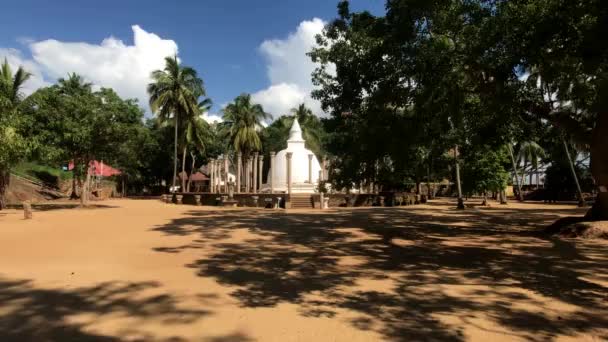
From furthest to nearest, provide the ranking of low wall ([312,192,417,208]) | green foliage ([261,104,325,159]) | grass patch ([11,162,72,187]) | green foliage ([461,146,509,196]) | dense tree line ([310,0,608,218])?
1. green foliage ([261,104,325,159])
2. grass patch ([11,162,72,187])
3. green foliage ([461,146,509,196])
4. low wall ([312,192,417,208])
5. dense tree line ([310,0,608,218])

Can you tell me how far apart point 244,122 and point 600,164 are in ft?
118

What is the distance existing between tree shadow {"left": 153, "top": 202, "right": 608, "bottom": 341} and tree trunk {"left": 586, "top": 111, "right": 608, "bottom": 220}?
2.31 m

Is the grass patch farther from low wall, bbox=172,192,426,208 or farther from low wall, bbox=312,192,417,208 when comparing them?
low wall, bbox=312,192,417,208

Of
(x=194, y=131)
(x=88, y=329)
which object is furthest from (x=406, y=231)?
(x=194, y=131)

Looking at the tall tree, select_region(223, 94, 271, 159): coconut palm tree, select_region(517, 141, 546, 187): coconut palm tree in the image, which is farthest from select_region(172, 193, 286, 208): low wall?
select_region(517, 141, 546, 187): coconut palm tree

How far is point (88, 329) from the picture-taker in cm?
483

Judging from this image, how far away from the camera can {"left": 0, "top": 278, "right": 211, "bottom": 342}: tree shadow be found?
467cm

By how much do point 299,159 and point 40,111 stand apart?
2030cm

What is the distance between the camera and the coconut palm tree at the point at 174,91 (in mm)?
38781

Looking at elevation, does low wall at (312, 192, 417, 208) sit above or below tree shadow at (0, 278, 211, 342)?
above

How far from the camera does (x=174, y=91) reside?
3909cm

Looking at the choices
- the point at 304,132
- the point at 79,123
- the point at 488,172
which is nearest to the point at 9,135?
the point at 79,123

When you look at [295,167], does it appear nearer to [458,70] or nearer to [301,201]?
[301,201]

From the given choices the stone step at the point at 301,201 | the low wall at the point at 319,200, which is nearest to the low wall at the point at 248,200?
the low wall at the point at 319,200
